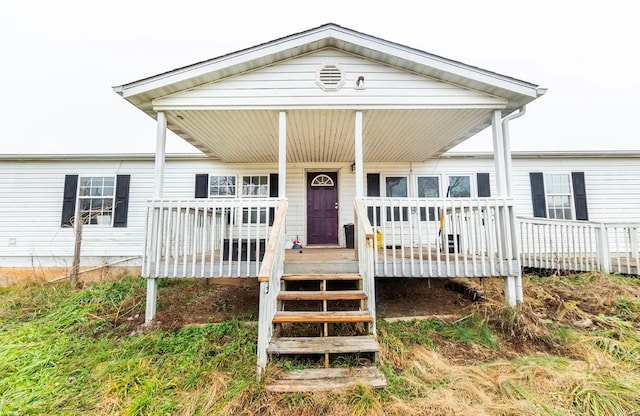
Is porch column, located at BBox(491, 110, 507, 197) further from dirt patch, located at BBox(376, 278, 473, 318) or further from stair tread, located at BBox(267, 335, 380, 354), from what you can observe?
stair tread, located at BBox(267, 335, 380, 354)

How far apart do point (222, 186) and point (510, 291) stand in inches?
251

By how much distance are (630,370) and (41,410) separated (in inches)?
212

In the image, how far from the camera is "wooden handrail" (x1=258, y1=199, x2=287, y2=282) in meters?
2.69

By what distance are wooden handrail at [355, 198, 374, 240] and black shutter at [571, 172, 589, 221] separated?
657cm

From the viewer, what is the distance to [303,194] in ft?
24.0

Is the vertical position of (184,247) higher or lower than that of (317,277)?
higher

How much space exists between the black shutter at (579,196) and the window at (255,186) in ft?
25.4

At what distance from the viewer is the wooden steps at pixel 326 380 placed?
96.2 inches

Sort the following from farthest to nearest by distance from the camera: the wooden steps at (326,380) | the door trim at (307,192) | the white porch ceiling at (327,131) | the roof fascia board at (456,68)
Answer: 1. the door trim at (307,192)
2. the white porch ceiling at (327,131)
3. the roof fascia board at (456,68)
4. the wooden steps at (326,380)

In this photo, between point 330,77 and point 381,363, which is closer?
point 381,363

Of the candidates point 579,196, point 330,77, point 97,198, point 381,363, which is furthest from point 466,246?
point 97,198

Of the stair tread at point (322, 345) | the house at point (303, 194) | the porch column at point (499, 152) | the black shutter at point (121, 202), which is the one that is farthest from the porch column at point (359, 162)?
the black shutter at point (121, 202)

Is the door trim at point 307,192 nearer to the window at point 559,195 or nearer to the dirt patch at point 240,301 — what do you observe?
the dirt patch at point 240,301

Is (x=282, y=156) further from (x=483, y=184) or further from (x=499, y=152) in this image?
(x=483, y=184)
